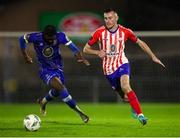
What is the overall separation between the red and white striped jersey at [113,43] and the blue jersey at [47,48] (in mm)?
556

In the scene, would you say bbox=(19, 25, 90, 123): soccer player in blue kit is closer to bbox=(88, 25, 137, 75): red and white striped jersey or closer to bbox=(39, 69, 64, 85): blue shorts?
bbox=(39, 69, 64, 85): blue shorts

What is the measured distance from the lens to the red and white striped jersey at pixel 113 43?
14.9 meters

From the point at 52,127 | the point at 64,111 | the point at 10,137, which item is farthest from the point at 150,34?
the point at 10,137

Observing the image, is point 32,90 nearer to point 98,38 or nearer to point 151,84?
point 151,84

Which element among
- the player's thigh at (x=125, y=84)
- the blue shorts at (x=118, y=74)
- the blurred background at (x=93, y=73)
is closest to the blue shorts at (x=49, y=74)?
the blue shorts at (x=118, y=74)

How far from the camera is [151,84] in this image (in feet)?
74.8

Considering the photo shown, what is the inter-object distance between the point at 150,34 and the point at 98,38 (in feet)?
25.3

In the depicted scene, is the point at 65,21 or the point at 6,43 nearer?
the point at 6,43

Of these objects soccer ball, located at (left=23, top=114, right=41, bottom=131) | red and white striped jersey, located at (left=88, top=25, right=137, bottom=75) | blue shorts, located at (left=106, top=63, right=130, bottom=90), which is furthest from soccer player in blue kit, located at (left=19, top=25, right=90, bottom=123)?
soccer ball, located at (left=23, top=114, right=41, bottom=131)

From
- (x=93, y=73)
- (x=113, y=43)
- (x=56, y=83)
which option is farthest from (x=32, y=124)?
(x=93, y=73)

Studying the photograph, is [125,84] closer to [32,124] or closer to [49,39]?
[49,39]

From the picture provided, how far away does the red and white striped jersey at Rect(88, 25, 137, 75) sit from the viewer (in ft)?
49.0

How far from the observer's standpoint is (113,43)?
1495 centimetres

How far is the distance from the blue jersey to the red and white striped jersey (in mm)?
556
